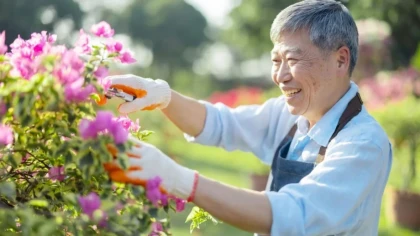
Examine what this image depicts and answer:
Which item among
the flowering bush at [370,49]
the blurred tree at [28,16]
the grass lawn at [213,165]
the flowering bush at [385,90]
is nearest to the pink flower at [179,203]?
the grass lawn at [213,165]

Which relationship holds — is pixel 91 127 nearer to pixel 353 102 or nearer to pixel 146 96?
pixel 146 96

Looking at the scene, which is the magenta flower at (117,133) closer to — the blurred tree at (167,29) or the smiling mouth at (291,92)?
the smiling mouth at (291,92)

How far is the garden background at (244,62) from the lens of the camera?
7.18m

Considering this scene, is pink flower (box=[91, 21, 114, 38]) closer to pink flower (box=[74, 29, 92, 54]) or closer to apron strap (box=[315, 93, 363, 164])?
pink flower (box=[74, 29, 92, 54])

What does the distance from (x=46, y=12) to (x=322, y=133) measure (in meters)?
9.93

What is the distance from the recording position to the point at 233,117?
266 cm

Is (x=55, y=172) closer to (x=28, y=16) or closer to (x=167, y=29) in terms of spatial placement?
(x=28, y=16)

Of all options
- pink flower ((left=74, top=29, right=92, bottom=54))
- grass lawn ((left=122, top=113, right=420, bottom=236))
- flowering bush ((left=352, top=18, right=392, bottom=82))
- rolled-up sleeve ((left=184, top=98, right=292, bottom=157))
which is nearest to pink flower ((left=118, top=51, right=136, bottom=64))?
pink flower ((left=74, top=29, right=92, bottom=54))

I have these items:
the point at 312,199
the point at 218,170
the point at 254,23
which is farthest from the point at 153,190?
the point at 254,23

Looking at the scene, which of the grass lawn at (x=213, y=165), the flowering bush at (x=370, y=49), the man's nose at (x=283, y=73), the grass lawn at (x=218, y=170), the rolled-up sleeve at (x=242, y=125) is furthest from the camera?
the flowering bush at (x=370, y=49)

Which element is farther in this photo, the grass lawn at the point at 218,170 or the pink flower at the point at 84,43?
the grass lawn at the point at 218,170

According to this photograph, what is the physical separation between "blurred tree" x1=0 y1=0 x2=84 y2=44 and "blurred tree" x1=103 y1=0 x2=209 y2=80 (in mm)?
27797

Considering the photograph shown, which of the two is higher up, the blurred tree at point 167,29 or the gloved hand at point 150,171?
the blurred tree at point 167,29

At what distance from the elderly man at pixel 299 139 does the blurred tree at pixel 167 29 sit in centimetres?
3744
